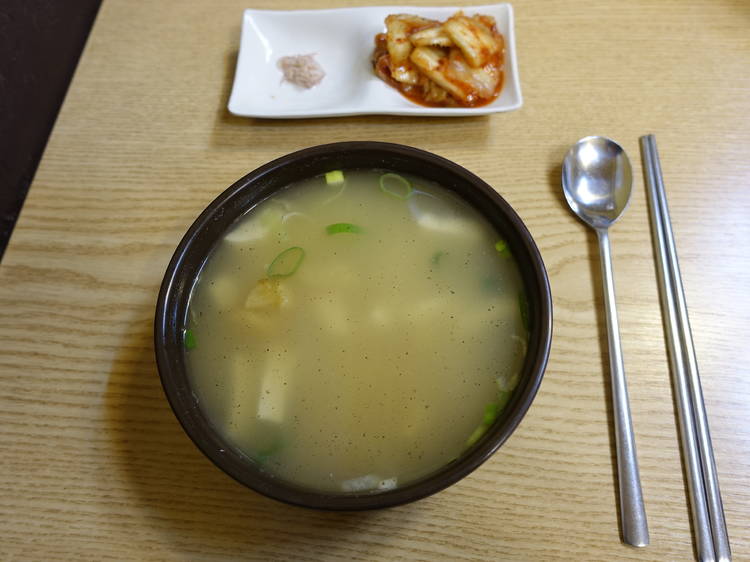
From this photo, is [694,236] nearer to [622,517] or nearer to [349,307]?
[622,517]

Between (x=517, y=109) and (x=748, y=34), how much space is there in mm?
778

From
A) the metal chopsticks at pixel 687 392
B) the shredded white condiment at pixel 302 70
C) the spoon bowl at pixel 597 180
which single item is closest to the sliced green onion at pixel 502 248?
the spoon bowl at pixel 597 180

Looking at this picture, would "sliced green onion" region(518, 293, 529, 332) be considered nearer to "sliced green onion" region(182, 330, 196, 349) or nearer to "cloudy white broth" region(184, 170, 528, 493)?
"cloudy white broth" region(184, 170, 528, 493)

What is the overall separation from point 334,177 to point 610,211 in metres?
0.68

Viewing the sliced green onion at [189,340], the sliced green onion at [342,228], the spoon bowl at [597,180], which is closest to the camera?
the sliced green onion at [189,340]

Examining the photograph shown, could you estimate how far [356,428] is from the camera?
101 cm

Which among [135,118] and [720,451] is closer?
[720,451]

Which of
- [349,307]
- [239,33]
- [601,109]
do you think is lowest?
[349,307]

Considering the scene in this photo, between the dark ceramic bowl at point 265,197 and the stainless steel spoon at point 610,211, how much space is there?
272mm

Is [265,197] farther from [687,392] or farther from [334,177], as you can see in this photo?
[687,392]

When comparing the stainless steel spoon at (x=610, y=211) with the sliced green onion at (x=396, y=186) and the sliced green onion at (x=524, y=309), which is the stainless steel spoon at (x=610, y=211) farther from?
the sliced green onion at (x=396, y=186)

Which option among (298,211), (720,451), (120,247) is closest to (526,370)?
(720,451)

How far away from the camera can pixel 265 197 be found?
1188 millimetres

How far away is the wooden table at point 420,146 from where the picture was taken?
1041mm
